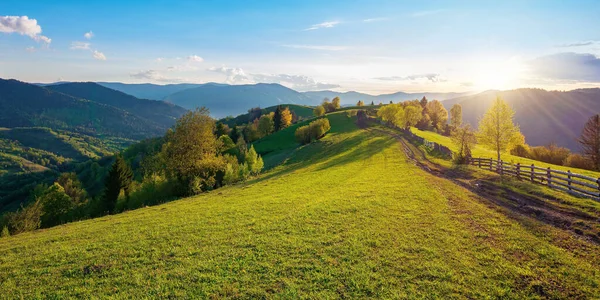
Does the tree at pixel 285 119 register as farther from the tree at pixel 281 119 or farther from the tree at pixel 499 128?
the tree at pixel 499 128

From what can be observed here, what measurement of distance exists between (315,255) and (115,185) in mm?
66302

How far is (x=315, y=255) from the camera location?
50.3 feet

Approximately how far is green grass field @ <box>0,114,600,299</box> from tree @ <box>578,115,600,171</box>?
2370 inches

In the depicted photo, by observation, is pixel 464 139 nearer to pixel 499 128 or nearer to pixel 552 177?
pixel 499 128

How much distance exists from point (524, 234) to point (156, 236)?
957 inches

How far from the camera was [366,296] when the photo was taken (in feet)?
38.8

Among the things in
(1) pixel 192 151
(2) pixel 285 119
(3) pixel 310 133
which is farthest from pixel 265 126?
(1) pixel 192 151

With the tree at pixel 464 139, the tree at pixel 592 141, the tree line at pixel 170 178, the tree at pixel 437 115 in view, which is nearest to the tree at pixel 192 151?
the tree line at pixel 170 178

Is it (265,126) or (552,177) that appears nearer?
(552,177)

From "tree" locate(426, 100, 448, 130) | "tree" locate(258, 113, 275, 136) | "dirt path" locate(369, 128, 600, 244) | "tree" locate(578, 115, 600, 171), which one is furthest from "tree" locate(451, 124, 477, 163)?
"tree" locate(426, 100, 448, 130)

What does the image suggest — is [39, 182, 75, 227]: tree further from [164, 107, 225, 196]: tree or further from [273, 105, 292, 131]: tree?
[273, 105, 292, 131]: tree

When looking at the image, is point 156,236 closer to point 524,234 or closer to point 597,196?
point 524,234

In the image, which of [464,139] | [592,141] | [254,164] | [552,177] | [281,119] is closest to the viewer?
[552,177]

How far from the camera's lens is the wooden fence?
79.4ft
